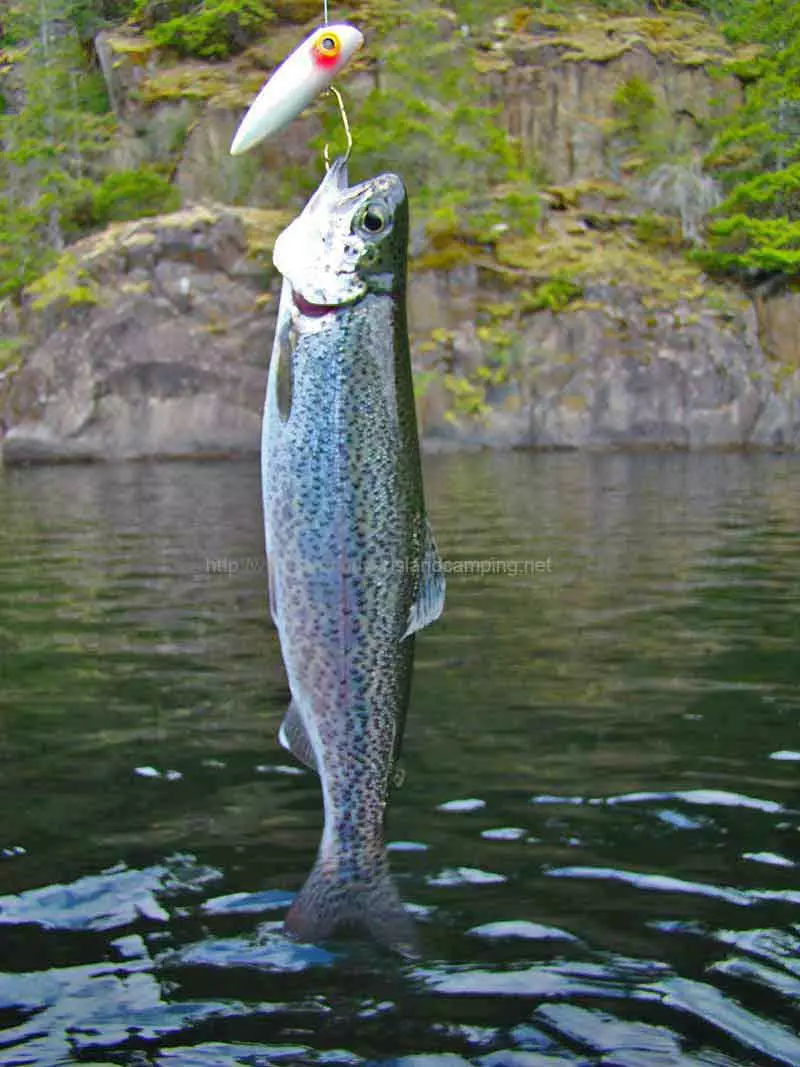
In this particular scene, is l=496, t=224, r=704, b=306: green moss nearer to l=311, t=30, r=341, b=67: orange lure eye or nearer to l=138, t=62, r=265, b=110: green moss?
l=138, t=62, r=265, b=110: green moss

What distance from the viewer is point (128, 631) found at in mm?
11445

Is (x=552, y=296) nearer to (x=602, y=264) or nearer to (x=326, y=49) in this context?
(x=602, y=264)

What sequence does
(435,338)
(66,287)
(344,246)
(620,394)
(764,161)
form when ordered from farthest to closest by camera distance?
1. (764,161)
2. (435,338)
3. (620,394)
4. (66,287)
5. (344,246)

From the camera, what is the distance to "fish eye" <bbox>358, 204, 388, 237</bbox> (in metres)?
4.08

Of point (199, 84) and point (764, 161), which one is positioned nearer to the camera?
point (199, 84)

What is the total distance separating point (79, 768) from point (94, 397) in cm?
3544

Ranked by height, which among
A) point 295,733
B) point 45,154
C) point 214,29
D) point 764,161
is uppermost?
point 214,29

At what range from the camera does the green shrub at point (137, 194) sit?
4844 centimetres

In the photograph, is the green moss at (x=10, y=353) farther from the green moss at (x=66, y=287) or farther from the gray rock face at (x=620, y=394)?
the gray rock face at (x=620, y=394)

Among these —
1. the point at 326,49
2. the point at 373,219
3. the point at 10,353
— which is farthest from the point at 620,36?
the point at 373,219

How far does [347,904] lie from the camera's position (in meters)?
4.25

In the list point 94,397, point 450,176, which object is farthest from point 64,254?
point 450,176

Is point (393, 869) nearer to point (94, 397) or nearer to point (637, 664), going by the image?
point (637, 664)

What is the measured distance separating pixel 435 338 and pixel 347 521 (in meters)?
40.0
